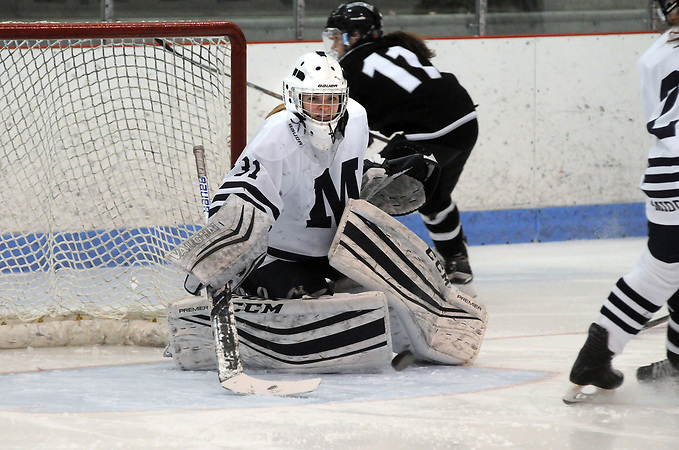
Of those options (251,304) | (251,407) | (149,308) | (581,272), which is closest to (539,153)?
(581,272)

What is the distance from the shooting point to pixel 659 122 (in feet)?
6.99

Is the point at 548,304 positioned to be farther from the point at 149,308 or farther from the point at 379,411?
the point at 379,411

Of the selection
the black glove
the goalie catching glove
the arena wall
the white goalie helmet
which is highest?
the white goalie helmet

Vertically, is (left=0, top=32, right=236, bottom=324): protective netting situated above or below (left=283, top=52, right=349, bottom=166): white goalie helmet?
below

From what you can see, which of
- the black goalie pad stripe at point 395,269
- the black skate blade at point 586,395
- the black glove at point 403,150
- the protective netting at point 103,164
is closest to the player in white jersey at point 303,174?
the black goalie pad stripe at point 395,269

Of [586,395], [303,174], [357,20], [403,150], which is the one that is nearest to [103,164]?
[357,20]

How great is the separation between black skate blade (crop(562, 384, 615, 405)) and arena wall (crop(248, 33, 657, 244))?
2883 millimetres

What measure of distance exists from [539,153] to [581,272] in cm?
112

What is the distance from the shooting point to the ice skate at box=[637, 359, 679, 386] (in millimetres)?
2451

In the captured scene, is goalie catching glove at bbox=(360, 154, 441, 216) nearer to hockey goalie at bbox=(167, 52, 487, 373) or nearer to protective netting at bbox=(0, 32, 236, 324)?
hockey goalie at bbox=(167, 52, 487, 373)

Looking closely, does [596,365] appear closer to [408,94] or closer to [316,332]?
[316,332]

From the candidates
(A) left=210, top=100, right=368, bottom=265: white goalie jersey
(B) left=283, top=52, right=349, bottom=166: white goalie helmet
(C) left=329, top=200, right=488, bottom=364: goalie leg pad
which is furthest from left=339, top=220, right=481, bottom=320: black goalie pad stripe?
(B) left=283, top=52, right=349, bottom=166: white goalie helmet

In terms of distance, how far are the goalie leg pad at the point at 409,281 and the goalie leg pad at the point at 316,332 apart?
0.30ft

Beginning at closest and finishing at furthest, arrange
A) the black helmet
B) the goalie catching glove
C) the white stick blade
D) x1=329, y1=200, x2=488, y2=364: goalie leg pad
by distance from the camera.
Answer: the white stick blade < x1=329, y1=200, x2=488, y2=364: goalie leg pad < the goalie catching glove < the black helmet
